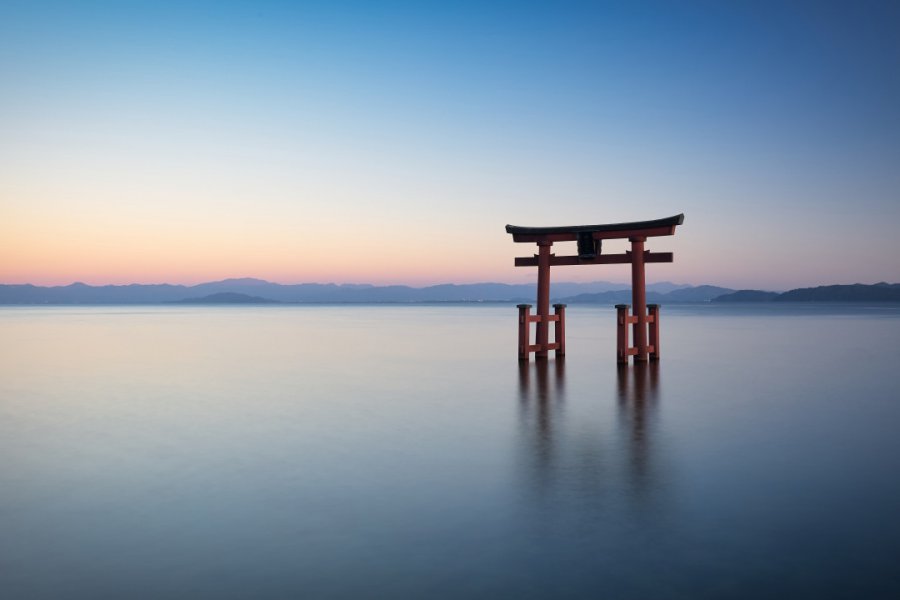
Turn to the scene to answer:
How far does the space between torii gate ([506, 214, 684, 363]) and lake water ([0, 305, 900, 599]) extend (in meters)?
3.13

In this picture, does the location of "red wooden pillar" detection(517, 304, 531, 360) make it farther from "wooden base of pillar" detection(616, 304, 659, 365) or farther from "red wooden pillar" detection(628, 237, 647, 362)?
"red wooden pillar" detection(628, 237, 647, 362)

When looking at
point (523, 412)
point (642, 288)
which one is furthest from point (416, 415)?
point (642, 288)

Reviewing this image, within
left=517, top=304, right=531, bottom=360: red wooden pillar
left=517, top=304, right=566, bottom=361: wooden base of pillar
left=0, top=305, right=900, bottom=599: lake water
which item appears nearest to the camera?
left=0, top=305, right=900, bottom=599: lake water

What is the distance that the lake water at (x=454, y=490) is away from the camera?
4.70 meters

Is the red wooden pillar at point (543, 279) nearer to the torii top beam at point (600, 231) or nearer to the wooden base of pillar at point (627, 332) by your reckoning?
the torii top beam at point (600, 231)

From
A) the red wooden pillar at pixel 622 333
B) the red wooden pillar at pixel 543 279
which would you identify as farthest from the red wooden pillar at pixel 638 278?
the red wooden pillar at pixel 543 279

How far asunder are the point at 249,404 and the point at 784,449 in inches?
362

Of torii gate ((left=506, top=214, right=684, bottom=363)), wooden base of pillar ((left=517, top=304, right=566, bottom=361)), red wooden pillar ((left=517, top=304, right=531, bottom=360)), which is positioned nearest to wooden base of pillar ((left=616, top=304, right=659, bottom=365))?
torii gate ((left=506, top=214, right=684, bottom=363))

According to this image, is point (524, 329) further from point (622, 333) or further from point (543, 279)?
point (622, 333)

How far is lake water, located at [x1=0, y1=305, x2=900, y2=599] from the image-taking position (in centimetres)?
470

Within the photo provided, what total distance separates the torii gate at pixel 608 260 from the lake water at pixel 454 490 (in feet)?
10.3

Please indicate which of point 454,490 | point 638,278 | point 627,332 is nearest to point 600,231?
point 638,278

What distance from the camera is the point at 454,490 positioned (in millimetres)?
6918

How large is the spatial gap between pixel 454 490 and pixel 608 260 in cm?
1298
